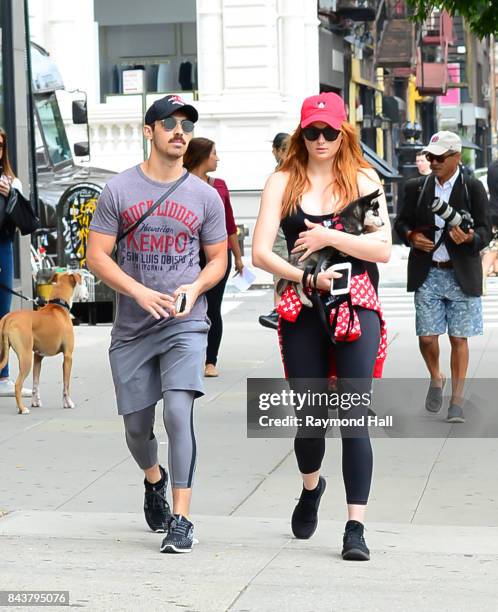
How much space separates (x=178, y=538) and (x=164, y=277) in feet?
3.54

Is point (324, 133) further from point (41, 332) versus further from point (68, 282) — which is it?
point (68, 282)

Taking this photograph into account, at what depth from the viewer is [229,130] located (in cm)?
3016

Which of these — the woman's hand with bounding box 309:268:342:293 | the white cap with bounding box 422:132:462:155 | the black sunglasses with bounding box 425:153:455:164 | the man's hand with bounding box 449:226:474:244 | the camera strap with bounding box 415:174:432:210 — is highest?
the white cap with bounding box 422:132:462:155

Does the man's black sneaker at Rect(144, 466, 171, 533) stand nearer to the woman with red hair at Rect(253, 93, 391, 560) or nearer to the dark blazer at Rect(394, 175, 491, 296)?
the woman with red hair at Rect(253, 93, 391, 560)

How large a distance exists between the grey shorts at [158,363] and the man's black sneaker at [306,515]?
0.64 meters

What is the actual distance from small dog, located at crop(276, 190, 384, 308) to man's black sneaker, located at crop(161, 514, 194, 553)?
104 cm

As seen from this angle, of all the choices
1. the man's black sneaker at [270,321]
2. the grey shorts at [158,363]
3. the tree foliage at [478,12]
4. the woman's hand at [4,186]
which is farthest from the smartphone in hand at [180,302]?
the man's black sneaker at [270,321]

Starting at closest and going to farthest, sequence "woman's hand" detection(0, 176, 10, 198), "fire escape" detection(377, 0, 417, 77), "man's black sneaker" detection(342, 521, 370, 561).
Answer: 1. "man's black sneaker" detection(342, 521, 370, 561)
2. "woman's hand" detection(0, 176, 10, 198)
3. "fire escape" detection(377, 0, 417, 77)

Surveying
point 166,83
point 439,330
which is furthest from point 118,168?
point 439,330

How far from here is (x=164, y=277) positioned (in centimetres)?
640

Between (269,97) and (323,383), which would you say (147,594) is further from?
(269,97)

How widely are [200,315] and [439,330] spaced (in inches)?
148

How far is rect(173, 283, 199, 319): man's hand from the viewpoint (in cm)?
630

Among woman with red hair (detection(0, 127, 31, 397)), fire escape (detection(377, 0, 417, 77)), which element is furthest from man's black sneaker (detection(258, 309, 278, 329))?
fire escape (detection(377, 0, 417, 77))
